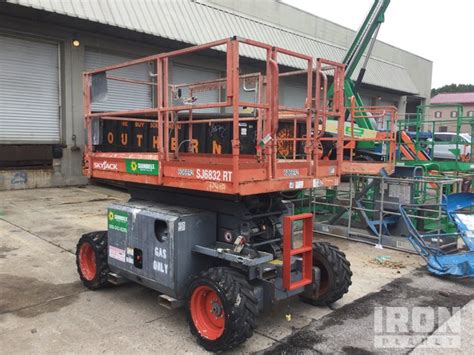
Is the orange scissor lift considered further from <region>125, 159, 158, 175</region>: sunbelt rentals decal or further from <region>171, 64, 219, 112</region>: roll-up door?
<region>171, 64, 219, 112</region>: roll-up door

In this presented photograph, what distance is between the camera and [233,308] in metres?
3.65

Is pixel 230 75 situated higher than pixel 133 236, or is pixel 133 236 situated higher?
pixel 230 75

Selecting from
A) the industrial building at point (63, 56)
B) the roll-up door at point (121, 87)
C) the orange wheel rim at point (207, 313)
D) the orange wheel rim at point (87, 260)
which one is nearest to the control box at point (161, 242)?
the orange wheel rim at point (207, 313)

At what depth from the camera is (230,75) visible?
11.7ft

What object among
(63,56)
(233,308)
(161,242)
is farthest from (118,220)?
(63,56)

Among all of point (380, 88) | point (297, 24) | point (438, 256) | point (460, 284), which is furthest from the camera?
point (380, 88)

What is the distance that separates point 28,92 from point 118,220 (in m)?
10.5

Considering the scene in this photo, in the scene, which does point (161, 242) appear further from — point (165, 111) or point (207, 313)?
point (165, 111)

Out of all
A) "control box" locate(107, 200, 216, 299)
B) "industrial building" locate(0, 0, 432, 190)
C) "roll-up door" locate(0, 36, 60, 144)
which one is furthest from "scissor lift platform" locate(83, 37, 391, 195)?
"roll-up door" locate(0, 36, 60, 144)

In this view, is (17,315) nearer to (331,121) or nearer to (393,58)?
(331,121)

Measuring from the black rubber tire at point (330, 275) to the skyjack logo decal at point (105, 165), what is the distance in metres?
2.49

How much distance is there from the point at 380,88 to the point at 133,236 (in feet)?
84.1

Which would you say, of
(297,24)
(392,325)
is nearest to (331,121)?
(392,325)

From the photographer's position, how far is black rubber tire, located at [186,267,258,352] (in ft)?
12.0
